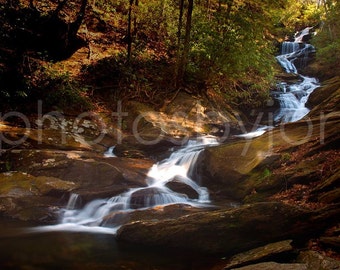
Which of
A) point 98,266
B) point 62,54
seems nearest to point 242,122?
point 62,54

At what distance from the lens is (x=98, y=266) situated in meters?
5.52

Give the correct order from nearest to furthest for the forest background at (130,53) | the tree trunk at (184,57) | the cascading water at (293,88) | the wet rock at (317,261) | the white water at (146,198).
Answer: the wet rock at (317,261) → the white water at (146,198) → the forest background at (130,53) → the tree trunk at (184,57) → the cascading water at (293,88)

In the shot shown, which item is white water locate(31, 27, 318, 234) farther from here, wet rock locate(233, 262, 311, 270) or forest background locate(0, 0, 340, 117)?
wet rock locate(233, 262, 311, 270)

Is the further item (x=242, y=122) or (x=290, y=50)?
(x=290, y=50)

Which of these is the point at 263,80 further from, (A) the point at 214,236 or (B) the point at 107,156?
(A) the point at 214,236

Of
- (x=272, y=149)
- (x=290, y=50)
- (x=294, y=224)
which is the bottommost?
(x=294, y=224)

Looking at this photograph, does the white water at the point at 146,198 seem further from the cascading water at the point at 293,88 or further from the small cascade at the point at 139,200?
the cascading water at the point at 293,88

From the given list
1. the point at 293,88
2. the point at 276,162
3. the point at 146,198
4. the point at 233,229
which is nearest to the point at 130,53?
the point at 146,198

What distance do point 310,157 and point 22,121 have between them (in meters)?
Answer: 8.21

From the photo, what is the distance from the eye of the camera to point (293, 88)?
18.0 metres

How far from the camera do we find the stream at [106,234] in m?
5.59

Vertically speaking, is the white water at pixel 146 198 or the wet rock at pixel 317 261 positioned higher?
the wet rock at pixel 317 261

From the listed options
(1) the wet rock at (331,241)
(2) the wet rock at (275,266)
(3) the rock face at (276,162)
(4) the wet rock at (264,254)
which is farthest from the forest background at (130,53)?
(1) the wet rock at (331,241)

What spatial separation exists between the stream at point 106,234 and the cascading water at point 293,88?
632 cm
